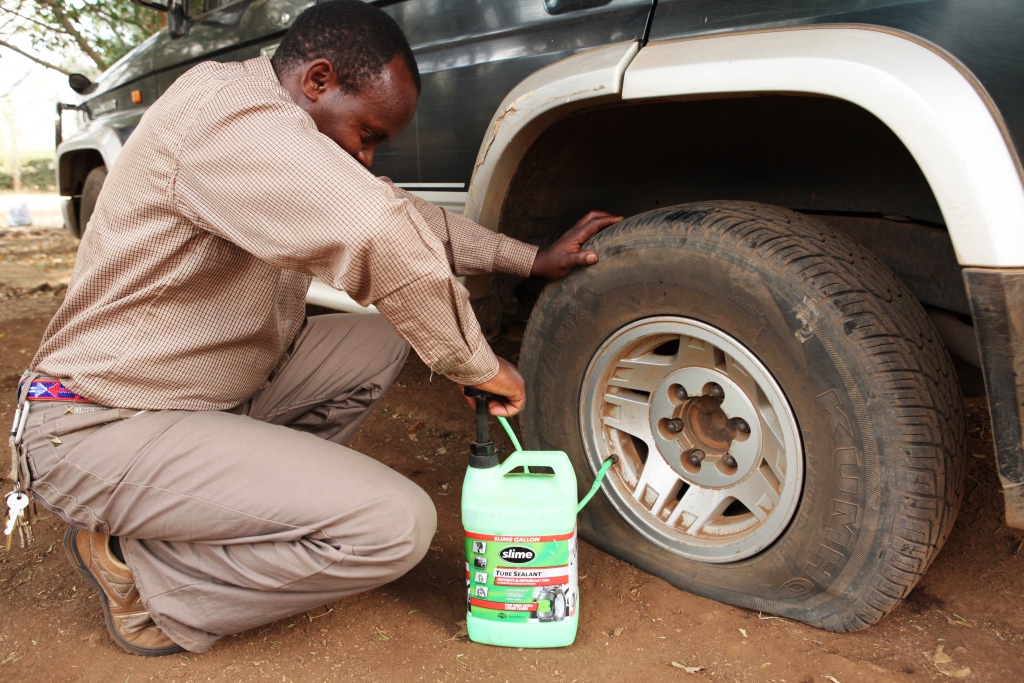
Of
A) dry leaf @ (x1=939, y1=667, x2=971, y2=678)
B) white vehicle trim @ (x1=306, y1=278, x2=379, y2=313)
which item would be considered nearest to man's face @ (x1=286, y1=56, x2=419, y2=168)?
white vehicle trim @ (x1=306, y1=278, x2=379, y2=313)

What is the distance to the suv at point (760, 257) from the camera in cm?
133

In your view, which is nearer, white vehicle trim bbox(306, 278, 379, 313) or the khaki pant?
the khaki pant

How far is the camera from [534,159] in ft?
6.74

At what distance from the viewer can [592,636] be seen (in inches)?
70.8

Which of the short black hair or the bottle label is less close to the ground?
the short black hair

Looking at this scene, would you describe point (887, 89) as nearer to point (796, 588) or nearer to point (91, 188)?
point (796, 588)

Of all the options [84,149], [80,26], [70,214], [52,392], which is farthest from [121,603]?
[80,26]

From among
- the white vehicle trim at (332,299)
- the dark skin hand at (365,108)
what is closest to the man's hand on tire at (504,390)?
the dark skin hand at (365,108)

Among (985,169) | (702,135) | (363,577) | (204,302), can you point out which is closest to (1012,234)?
(985,169)

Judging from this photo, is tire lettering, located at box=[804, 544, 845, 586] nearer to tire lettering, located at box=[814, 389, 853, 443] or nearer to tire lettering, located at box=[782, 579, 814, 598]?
tire lettering, located at box=[782, 579, 814, 598]

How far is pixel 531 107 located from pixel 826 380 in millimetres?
931

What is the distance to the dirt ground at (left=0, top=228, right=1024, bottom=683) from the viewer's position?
5.40ft

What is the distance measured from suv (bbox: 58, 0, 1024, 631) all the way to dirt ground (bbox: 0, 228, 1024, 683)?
0.08 metres

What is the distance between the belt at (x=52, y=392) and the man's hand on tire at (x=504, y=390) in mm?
893
